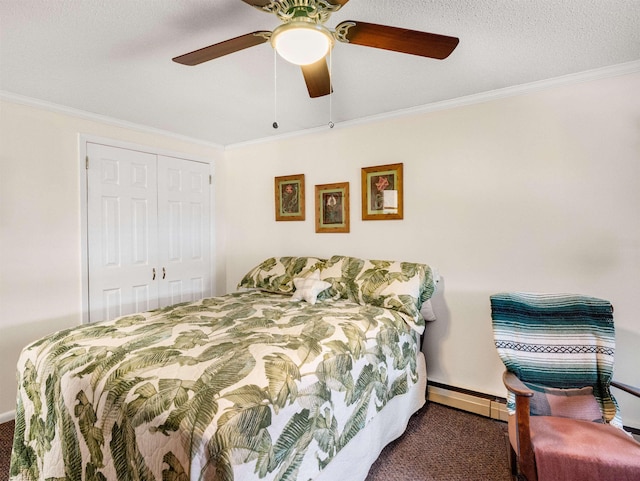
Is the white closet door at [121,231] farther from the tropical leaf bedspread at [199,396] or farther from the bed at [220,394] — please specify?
the tropical leaf bedspread at [199,396]

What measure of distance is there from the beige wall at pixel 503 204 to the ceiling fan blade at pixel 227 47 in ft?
5.86

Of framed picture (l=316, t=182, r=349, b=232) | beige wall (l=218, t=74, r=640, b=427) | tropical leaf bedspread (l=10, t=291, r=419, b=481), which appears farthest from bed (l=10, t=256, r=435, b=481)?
framed picture (l=316, t=182, r=349, b=232)

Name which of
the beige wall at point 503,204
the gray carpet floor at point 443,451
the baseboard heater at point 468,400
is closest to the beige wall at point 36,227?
the gray carpet floor at point 443,451

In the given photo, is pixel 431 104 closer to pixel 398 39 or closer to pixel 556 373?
pixel 398 39

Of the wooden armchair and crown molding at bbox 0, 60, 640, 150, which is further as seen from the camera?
crown molding at bbox 0, 60, 640, 150

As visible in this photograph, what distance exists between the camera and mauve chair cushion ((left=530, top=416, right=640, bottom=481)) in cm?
145

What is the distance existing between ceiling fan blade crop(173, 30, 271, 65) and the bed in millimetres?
1348

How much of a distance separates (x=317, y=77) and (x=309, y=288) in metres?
1.56

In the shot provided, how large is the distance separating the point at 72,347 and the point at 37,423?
40cm

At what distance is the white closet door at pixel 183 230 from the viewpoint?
358 centimetres

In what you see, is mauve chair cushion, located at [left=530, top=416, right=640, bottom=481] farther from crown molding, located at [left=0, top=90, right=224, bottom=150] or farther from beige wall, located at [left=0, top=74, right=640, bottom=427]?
crown molding, located at [left=0, top=90, right=224, bottom=150]

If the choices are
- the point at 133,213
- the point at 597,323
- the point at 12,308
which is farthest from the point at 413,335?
the point at 12,308

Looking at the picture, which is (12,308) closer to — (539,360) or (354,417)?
(354,417)

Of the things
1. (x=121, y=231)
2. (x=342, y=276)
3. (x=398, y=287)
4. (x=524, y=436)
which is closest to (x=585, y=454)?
(x=524, y=436)
